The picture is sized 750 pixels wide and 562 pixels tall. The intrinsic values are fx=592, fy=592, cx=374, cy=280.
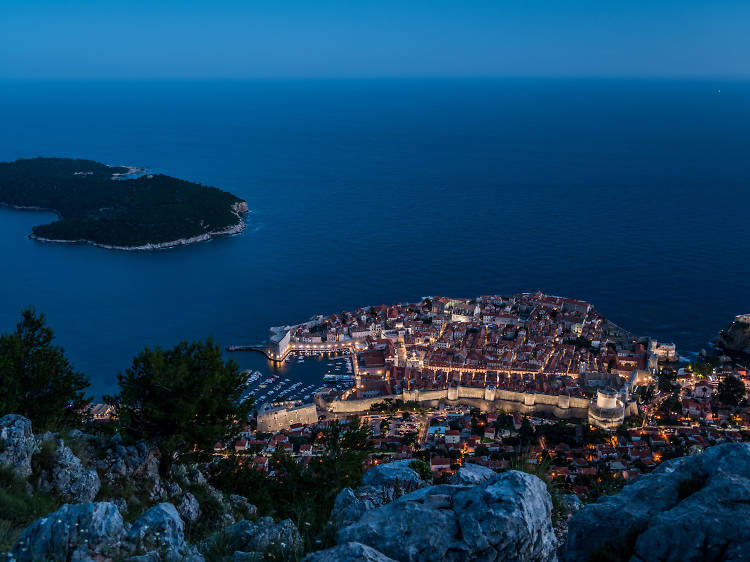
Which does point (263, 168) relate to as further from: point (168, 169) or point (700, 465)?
point (700, 465)

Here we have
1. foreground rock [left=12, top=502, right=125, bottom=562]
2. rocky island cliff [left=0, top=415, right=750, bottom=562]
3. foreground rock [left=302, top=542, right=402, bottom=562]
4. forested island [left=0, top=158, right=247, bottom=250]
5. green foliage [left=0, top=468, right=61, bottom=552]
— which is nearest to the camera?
rocky island cliff [left=0, top=415, right=750, bottom=562]

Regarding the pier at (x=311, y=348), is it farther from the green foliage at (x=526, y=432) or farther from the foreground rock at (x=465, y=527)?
the foreground rock at (x=465, y=527)

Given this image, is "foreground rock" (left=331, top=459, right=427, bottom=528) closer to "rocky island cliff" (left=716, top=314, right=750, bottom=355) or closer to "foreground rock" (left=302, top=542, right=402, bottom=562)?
"foreground rock" (left=302, top=542, right=402, bottom=562)

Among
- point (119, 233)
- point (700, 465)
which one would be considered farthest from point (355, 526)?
point (119, 233)

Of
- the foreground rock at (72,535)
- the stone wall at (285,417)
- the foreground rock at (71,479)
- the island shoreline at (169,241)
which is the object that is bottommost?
the stone wall at (285,417)

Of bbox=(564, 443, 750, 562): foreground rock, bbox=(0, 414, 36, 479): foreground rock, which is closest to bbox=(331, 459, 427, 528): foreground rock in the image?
bbox=(564, 443, 750, 562): foreground rock

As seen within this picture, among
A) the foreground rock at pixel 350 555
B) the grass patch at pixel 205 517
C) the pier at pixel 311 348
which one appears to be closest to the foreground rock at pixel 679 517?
the foreground rock at pixel 350 555
